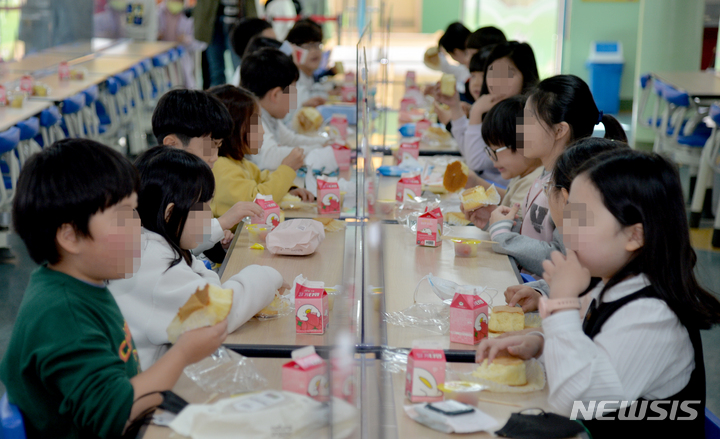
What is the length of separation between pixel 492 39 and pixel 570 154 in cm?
333

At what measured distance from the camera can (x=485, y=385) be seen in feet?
4.48

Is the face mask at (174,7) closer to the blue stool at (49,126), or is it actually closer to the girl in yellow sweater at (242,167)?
the blue stool at (49,126)

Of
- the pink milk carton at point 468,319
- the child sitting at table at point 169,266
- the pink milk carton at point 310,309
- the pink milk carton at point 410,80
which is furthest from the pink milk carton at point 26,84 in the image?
the pink milk carton at point 468,319

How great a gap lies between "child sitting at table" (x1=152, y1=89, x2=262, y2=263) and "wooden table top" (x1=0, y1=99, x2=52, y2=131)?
190 cm

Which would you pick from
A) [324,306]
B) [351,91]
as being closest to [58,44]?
[351,91]

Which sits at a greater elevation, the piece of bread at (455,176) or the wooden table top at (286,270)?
the piece of bread at (455,176)

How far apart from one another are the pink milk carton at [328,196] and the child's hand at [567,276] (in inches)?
56.2

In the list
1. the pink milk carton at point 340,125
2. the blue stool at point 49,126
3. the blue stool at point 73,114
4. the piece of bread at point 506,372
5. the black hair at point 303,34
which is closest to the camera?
the piece of bread at point 506,372

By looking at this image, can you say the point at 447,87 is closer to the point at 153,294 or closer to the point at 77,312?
the point at 153,294

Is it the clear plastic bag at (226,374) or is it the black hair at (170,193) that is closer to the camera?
the clear plastic bag at (226,374)

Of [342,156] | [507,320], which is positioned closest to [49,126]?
[342,156]

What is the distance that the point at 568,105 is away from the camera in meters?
2.26

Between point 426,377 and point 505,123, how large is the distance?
1522 millimetres

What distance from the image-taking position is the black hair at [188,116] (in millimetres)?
2371
